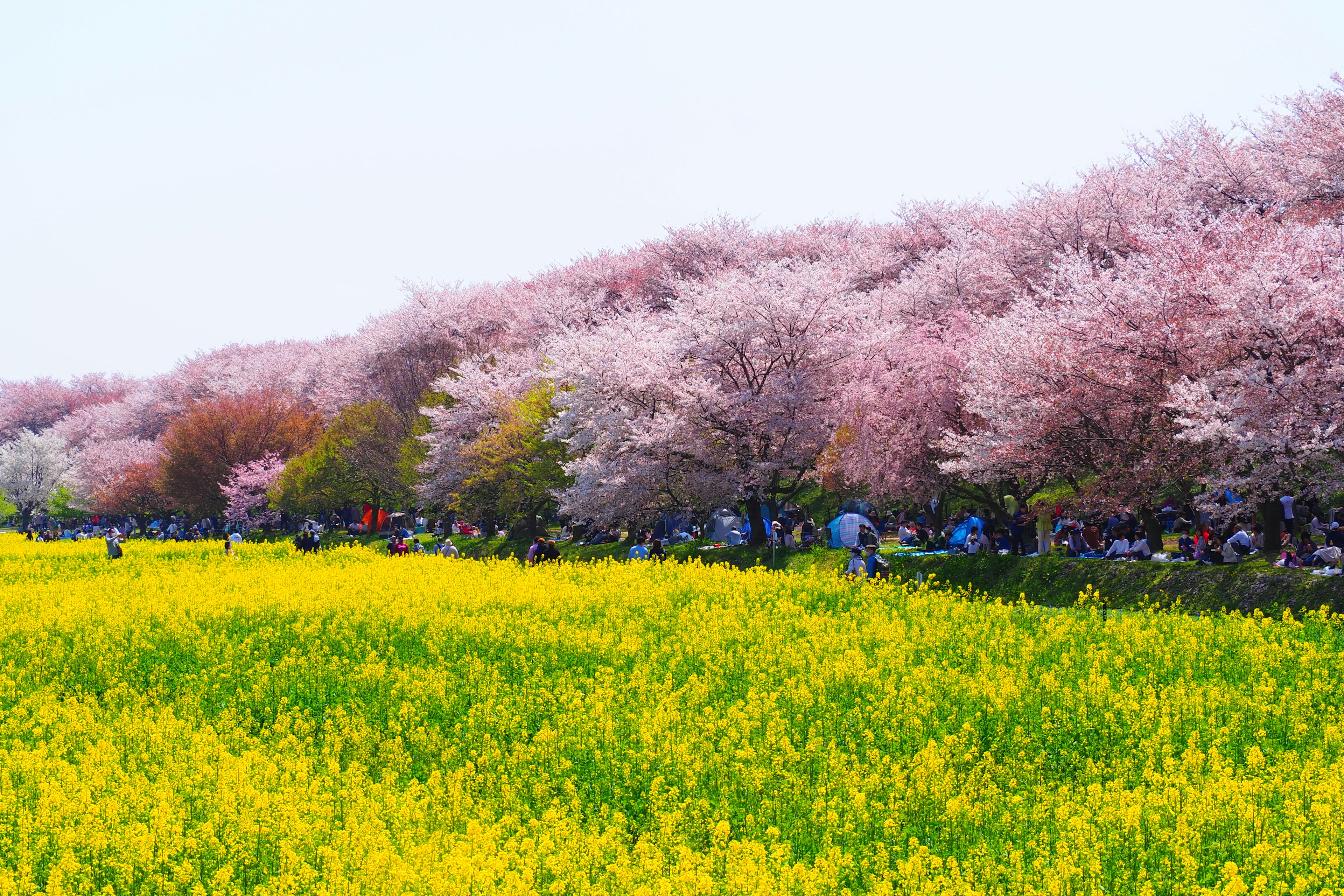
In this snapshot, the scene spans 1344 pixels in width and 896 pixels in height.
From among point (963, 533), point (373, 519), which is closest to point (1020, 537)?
point (963, 533)

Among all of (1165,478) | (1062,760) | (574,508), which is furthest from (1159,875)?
(574,508)

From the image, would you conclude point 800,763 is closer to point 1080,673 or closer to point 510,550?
point 1080,673

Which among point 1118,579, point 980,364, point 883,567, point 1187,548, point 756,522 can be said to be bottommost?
point 1118,579

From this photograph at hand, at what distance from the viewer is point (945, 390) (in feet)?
105

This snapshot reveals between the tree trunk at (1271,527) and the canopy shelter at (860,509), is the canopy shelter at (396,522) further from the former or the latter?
the tree trunk at (1271,527)

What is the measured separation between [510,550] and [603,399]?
1153 cm

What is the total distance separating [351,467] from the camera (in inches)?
2377

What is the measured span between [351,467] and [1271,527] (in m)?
49.9

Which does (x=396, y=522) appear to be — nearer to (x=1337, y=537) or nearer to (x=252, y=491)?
(x=252, y=491)

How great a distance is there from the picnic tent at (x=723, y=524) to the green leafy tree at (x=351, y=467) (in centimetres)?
2320

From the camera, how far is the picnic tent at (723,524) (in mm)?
39312

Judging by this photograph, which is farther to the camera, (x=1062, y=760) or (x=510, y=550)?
(x=510, y=550)

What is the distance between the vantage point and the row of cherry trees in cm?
2172

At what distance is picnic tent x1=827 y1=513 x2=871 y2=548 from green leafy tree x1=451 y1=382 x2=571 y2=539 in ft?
42.7
